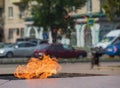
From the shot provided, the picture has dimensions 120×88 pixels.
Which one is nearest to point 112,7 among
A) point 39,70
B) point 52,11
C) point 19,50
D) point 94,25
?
point 39,70

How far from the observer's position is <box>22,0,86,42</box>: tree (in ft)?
140

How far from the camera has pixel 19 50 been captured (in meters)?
45.0

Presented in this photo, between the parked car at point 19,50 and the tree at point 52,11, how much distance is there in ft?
8.26

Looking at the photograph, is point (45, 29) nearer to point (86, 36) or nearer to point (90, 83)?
point (86, 36)

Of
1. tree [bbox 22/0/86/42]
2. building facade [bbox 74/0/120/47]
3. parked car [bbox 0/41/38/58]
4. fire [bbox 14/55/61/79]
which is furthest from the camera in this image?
building facade [bbox 74/0/120/47]

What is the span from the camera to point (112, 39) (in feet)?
146

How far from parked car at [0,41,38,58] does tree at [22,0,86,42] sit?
2.52m

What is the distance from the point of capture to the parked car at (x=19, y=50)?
44812mm

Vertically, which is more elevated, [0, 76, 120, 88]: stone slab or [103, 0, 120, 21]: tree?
[103, 0, 120, 21]: tree

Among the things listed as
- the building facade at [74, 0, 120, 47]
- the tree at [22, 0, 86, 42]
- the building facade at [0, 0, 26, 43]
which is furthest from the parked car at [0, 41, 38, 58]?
the building facade at [0, 0, 26, 43]

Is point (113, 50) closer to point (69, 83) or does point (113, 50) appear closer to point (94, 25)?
point (94, 25)

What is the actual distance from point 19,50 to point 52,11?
518 centimetres

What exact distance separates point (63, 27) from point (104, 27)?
15355 mm

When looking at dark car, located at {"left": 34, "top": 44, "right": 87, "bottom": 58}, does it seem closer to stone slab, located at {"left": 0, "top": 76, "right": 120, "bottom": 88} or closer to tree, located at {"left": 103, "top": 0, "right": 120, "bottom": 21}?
tree, located at {"left": 103, "top": 0, "right": 120, "bottom": 21}
